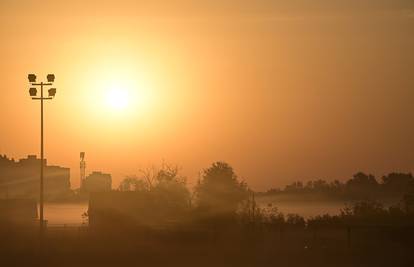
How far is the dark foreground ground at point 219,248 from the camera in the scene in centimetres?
3338

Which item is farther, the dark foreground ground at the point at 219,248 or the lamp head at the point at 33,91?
the lamp head at the point at 33,91

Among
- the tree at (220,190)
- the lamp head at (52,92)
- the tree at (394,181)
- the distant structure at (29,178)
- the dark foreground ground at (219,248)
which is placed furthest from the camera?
the distant structure at (29,178)

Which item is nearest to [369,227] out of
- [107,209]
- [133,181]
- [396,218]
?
[396,218]

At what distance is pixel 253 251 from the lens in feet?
117

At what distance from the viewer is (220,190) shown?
7319 cm

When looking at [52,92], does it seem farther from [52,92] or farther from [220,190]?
[220,190]

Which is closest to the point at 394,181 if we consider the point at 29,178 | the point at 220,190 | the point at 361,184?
the point at 361,184

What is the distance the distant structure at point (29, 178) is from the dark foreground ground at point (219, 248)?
197 feet

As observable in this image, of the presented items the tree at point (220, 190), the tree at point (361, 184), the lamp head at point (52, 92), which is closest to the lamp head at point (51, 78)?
the lamp head at point (52, 92)

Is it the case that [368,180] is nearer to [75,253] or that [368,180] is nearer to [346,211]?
[346,211]

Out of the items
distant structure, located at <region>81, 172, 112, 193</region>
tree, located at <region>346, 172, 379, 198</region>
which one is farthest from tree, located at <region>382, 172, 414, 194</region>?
distant structure, located at <region>81, 172, 112, 193</region>

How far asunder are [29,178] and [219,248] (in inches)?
3014

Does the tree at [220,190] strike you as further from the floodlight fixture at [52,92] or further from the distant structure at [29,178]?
the distant structure at [29,178]

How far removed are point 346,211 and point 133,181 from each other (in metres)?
24.3
